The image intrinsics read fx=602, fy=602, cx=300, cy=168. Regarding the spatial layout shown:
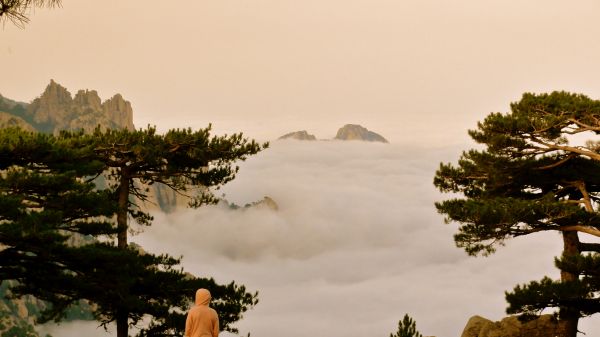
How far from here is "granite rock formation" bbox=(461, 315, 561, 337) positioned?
23094 mm

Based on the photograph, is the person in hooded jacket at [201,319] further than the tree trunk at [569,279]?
No

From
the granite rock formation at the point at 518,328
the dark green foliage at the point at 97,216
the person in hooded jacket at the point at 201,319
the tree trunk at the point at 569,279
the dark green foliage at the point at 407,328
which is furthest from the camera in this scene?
the granite rock formation at the point at 518,328

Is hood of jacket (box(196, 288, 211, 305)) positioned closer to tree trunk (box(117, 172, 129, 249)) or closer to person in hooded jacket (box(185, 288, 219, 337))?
person in hooded jacket (box(185, 288, 219, 337))

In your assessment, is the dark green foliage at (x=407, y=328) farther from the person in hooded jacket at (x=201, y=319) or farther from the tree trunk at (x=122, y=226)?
the tree trunk at (x=122, y=226)

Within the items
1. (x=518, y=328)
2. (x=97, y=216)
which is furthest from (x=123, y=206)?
(x=518, y=328)

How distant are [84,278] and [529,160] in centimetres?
1573

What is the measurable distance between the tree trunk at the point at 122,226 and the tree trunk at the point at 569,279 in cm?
1514

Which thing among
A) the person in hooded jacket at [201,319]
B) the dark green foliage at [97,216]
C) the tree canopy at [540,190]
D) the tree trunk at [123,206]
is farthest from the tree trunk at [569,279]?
the tree trunk at [123,206]

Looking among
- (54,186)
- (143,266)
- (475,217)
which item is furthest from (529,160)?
(54,186)

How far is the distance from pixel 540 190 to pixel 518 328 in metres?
5.60

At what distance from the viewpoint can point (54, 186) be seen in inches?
674

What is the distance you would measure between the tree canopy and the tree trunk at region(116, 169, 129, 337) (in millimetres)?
11509

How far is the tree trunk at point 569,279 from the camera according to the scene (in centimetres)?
2007

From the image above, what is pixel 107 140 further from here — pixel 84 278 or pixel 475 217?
pixel 475 217
